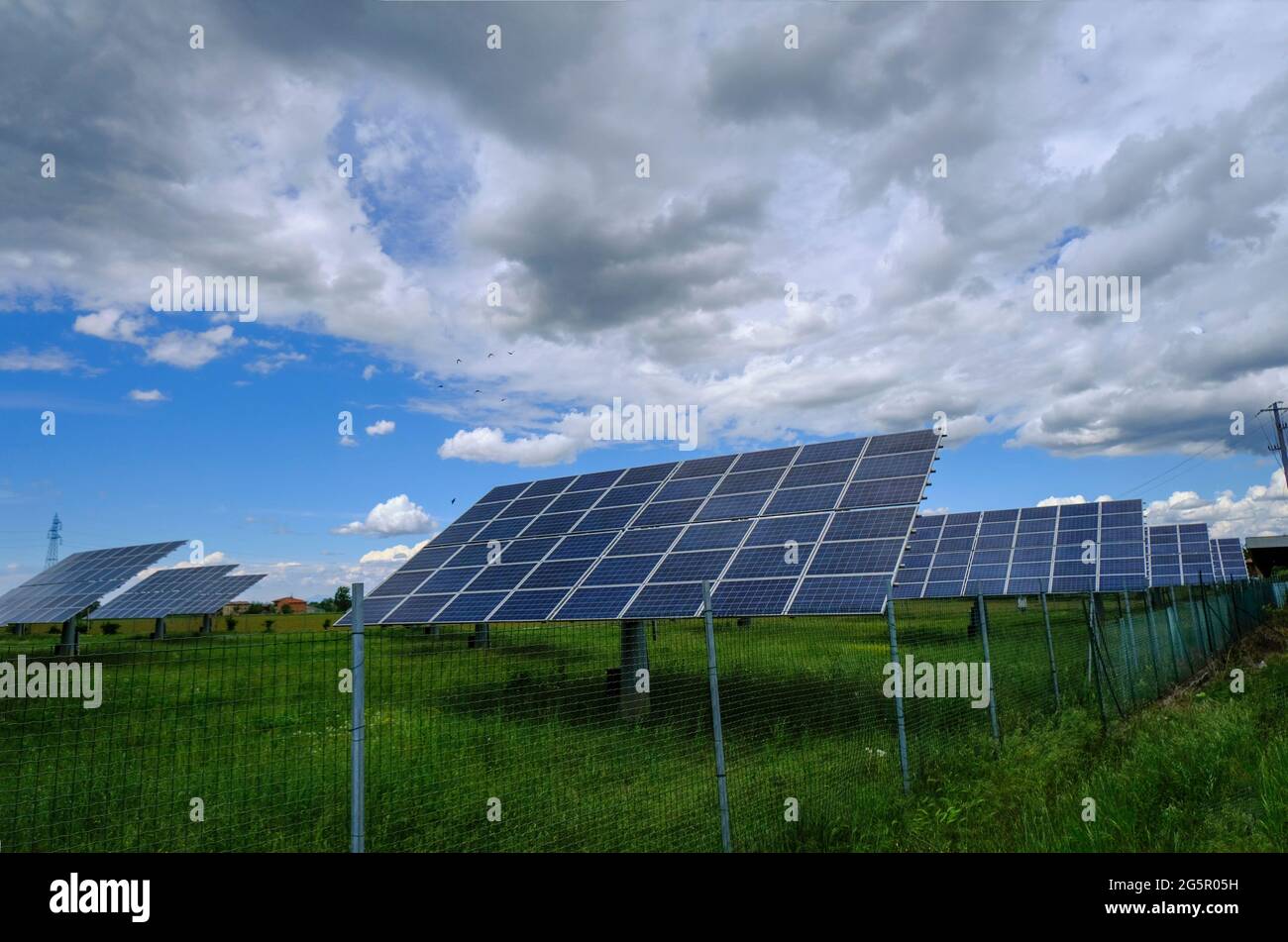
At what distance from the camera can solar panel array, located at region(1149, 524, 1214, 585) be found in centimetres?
3494

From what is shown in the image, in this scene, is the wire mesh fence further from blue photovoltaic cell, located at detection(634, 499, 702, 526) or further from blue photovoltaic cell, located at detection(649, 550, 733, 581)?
blue photovoltaic cell, located at detection(634, 499, 702, 526)

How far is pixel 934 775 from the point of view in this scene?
869cm

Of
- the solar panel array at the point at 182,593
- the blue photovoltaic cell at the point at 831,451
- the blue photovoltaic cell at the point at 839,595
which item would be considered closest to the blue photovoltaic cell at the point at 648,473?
the blue photovoltaic cell at the point at 831,451

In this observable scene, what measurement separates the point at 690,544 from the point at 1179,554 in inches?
1343

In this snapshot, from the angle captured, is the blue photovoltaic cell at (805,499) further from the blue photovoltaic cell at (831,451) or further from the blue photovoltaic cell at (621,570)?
the blue photovoltaic cell at (621,570)

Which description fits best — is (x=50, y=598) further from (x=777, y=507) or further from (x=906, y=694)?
(x=906, y=694)

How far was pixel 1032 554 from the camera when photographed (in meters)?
28.2

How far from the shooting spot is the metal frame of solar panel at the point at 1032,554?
25.5m

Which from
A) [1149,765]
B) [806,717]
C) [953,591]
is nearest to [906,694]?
[806,717]

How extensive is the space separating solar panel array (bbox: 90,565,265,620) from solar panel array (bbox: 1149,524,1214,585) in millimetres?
38858

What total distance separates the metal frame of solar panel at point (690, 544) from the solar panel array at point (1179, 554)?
84.1 feet

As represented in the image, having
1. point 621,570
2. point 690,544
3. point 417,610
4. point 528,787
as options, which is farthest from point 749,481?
point 528,787
